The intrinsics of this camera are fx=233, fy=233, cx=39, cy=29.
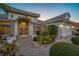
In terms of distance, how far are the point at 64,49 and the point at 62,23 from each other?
0.48 m

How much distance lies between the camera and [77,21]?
415 centimetres

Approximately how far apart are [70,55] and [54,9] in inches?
34.2

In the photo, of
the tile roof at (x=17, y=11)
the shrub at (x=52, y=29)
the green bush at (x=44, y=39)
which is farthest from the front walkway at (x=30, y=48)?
the tile roof at (x=17, y=11)

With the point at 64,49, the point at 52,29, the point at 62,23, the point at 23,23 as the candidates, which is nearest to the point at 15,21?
the point at 23,23

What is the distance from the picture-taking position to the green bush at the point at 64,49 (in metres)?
4.10

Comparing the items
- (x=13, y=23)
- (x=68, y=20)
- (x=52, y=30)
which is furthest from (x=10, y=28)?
(x=68, y=20)

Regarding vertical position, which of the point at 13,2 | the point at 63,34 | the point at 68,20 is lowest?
the point at 63,34

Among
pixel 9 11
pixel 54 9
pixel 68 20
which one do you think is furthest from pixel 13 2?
pixel 68 20

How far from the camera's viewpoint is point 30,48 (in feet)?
13.7

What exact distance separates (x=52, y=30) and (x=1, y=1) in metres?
1.05

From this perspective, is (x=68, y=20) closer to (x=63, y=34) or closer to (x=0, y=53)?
(x=63, y=34)

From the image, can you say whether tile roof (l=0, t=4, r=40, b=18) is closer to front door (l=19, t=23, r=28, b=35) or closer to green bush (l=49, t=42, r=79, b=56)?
front door (l=19, t=23, r=28, b=35)

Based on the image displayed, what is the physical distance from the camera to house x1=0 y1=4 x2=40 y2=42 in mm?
4156

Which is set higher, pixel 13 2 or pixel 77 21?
pixel 13 2
